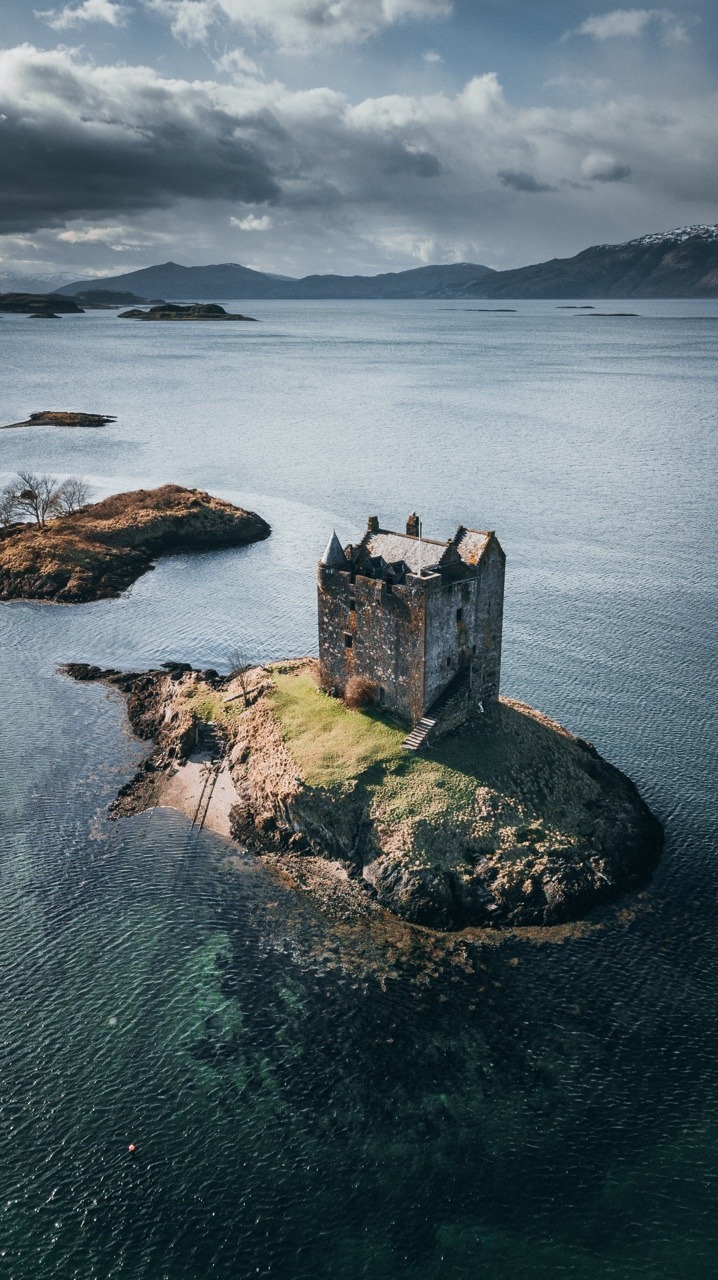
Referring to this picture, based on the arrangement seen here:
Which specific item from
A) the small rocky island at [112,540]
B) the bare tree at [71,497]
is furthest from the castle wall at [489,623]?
the bare tree at [71,497]

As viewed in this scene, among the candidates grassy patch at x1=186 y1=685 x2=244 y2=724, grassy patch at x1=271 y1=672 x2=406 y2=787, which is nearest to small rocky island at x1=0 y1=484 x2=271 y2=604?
grassy patch at x1=186 y1=685 x2=244 y2=724

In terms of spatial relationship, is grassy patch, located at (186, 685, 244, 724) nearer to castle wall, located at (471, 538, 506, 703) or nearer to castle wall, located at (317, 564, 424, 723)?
castle wall, located at (317, 564, 424, 723)

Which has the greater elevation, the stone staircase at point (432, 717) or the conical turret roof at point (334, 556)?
the conical turret roof at point (334, 556)

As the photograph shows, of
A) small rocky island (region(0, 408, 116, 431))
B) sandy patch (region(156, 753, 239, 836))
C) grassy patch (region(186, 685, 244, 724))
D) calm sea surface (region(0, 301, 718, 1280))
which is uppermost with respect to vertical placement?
small rocky island (region(0, 408, 116, 431))

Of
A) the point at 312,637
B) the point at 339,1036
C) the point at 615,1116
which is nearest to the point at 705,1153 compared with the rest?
the point at 615,1116

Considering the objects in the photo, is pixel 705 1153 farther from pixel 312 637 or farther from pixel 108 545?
pixel 108 545

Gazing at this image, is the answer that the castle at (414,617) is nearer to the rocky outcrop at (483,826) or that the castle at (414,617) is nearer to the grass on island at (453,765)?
the grass on island at (453,765)
